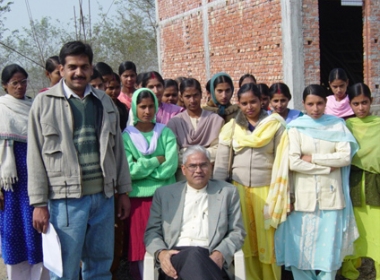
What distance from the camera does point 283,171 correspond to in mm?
3512

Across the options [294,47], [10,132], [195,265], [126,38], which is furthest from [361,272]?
[126,38]

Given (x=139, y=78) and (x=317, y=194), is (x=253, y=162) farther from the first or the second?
(x=139, y=78)

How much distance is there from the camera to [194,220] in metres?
3.24

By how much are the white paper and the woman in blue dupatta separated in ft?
5.74

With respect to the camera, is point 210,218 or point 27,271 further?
point 27,271

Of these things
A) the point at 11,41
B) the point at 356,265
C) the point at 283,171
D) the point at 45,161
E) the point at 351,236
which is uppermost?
the point at 11,41

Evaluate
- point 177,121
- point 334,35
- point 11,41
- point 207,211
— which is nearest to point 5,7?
point 11,41

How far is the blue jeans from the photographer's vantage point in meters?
2.82

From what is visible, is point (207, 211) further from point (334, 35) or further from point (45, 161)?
point (334, 35)

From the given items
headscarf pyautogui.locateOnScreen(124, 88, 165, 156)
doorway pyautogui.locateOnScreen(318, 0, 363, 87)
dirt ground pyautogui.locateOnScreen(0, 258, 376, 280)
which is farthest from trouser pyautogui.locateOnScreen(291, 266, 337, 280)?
doorway pyautogui.locateOnScreen(318, 0, 363, 87)

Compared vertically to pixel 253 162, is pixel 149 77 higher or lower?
higher

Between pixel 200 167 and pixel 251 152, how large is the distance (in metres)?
0.58

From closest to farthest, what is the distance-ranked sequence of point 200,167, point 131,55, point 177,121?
1. point 200,167
2. point 177,121
3. point 131,55

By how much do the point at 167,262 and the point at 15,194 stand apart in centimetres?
132
